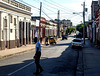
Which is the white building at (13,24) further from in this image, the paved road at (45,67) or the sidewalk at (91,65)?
the sidewalk at (91,65)

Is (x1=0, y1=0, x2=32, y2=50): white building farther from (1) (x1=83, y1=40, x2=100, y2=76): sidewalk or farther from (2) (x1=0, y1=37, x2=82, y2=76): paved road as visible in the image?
(1) (x1=83, y1=40, x2=100, y2=76): sidewalk

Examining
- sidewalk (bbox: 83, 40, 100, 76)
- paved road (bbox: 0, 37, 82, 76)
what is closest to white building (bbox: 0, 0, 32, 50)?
paved road (bbox: 0, 37, 82, 76)

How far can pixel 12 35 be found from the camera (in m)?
32.0

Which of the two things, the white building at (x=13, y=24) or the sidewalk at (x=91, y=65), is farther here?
the white building at (x=13, y=24)

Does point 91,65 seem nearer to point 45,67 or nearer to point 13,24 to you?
point 45,67

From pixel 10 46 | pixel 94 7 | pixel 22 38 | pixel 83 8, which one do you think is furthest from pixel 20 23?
pixel 94 7

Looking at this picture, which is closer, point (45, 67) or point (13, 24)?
point (45, 67)

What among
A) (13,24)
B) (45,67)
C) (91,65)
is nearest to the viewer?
(45,67)

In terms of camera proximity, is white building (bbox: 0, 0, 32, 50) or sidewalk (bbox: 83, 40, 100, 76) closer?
sidewalk (bbox: 83, 40, 100, 76)

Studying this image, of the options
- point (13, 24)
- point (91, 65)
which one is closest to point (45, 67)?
point (91, 65)

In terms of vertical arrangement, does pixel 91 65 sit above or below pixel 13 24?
below

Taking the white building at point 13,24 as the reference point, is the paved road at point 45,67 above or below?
below

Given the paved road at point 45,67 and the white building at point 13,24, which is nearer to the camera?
the paved road at point 45,67

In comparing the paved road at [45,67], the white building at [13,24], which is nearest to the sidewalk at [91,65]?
the paved road at [45,67]
